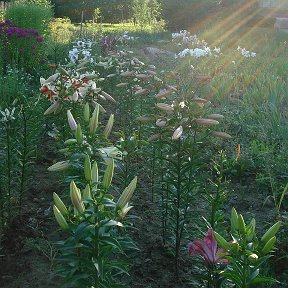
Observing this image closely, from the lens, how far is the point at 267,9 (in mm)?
18641

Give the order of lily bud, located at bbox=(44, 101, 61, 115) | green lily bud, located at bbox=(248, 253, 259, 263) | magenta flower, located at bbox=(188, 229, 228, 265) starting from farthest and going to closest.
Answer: lily bud, located at bbox=(44, 101, 61, 115) < magenta flower, located at bbox=(188, 229, 228, 265) < green lily bud, located at bbox=(248, 253, 259, 263)

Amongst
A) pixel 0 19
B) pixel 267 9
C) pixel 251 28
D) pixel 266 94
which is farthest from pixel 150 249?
pixel 267 9

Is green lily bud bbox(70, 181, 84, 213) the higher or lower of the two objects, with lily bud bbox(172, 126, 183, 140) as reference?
higher

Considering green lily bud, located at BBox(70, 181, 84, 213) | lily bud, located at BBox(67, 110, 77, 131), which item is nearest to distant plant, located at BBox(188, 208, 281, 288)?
green lily bud, located at BBox(70, 181, 84, 213)

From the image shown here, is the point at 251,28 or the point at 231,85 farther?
the point at 251,28

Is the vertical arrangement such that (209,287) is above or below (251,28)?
above

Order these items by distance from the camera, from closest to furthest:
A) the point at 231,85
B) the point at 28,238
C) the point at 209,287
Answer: the point at 209,287 → the point at 28,238 → the point at 231,85

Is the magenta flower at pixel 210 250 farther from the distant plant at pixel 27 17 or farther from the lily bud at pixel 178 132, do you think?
the distant plant at pixel 27 17

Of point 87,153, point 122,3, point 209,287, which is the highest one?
point 87,153

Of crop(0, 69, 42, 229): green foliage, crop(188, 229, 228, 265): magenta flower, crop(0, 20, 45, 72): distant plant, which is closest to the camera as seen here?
crop(188, 229, 228, 265): magenta flower

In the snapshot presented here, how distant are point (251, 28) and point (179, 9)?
10.6 feet

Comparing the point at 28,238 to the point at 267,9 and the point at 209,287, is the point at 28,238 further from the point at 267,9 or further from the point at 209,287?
the point at 267,9

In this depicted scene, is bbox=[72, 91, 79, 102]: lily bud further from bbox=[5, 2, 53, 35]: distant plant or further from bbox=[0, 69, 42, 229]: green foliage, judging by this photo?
bbox=[5, 2, 53, 35]: distant plant

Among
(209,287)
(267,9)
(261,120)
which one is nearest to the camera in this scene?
(209,287)
